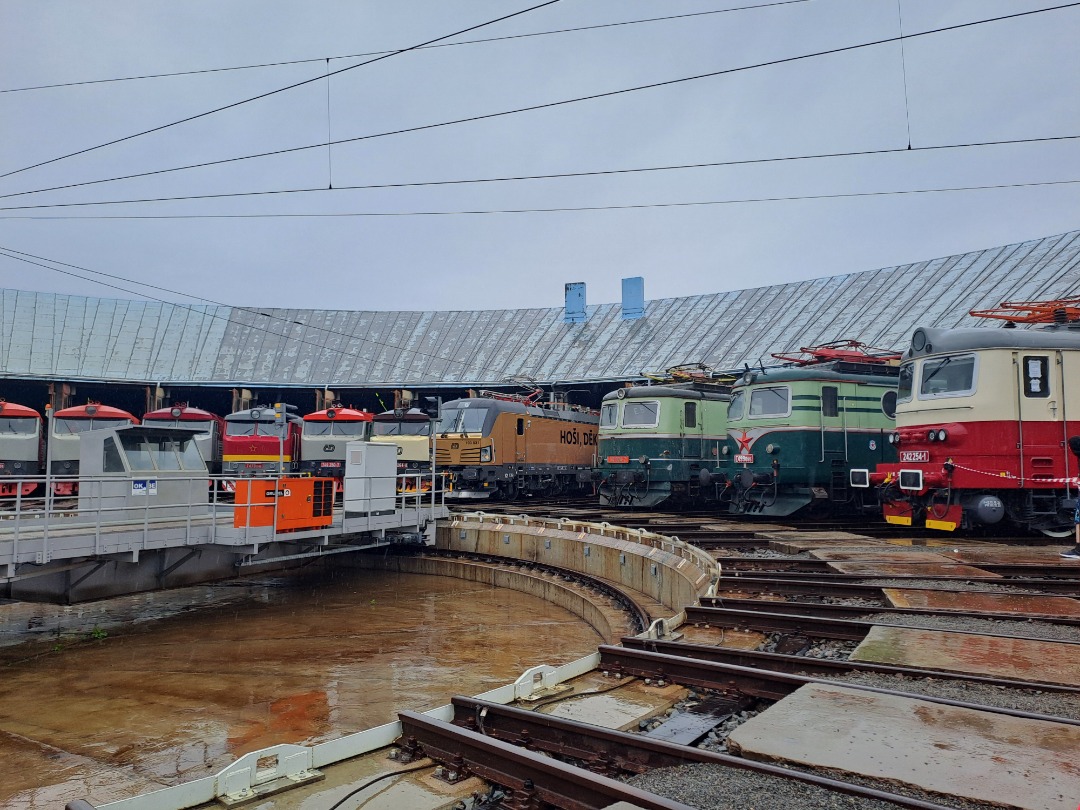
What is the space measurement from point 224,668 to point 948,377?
38.1ft

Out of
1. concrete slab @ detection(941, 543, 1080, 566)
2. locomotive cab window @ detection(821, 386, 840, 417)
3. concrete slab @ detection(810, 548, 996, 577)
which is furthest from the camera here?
locomotive cab window @ detection(821, 386, 840, 417)

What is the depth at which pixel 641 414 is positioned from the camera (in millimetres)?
19906

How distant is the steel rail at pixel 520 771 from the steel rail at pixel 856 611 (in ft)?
14.1

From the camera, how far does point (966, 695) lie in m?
4.84

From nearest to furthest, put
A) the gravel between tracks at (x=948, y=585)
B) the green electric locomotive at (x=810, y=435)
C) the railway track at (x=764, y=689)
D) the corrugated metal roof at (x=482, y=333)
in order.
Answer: the railway track at (x=764, y=689)
the gravel between tracks at (x=948, y=585)
the green electric locomotive at (x=810, y=435)
the corrugated metal roof at (x=482, y=333)

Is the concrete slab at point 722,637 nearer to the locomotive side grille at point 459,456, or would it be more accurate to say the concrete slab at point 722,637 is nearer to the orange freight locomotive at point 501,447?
the orange freight locomotive at point 501,447

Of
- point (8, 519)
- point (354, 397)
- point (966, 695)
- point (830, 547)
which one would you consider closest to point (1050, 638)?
point (966, 695)

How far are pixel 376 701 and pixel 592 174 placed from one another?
8.55 metres

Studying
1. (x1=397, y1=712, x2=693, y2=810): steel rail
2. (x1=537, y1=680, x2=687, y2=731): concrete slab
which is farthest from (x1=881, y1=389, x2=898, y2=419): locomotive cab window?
(x1=397, y1=712, x2=693, y2=810): steel rail

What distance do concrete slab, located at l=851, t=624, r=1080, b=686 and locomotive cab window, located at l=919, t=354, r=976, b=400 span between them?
6885 mm

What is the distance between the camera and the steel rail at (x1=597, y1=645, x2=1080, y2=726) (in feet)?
16.0

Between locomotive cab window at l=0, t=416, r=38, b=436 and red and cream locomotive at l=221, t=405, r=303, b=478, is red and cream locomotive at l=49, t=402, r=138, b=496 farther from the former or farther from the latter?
red and cream locomotive at l=221, t=405, r=303, b=478

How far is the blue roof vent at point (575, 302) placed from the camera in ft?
119

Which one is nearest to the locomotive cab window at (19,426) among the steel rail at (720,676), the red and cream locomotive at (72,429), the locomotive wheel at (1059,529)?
the red and cream locomotive at (72,429)
